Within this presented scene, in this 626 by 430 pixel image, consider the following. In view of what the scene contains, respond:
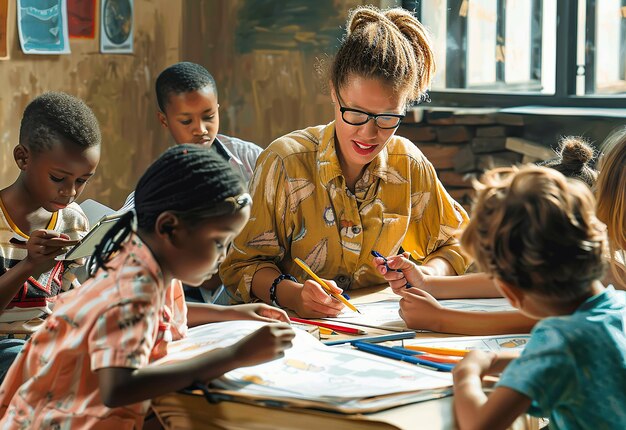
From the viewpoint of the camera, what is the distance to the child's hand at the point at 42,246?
1.98 metres

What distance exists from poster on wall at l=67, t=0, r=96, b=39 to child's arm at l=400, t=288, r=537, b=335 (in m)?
2.28

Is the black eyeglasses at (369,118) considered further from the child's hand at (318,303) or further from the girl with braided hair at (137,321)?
the girl with braided hair at (137,321)

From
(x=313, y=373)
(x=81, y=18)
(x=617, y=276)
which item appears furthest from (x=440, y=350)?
(x=81, y=18)

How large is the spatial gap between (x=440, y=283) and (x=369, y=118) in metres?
0.43

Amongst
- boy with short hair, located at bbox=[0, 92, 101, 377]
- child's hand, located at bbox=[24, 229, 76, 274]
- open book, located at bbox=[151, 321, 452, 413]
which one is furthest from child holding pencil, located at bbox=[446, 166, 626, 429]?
boy with short hair, located at bbox=[0, 92, 101, 377]

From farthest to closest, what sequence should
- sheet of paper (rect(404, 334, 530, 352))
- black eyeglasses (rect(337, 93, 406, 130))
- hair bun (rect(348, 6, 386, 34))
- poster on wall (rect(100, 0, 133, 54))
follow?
1. poster on wall (rect(100, 0, 133, 54))
2. hair bun (rect(348, 6, 386, 34))
3. black eyeglasses (rect(337, 93, 406, 130))
4. sheet of paper (rect(404, 334, 530, 352))

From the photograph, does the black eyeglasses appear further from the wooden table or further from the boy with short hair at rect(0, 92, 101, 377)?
the wooden table

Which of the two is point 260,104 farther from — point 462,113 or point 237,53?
point 462,113

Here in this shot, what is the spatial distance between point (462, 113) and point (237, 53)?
43.3 inches

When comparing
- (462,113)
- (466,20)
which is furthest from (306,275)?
(466,20)

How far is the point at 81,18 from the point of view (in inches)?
147

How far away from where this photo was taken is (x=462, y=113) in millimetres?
4395

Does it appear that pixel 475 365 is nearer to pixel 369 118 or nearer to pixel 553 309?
pixel 553 309

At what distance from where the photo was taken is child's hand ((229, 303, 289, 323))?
6.21 feet
